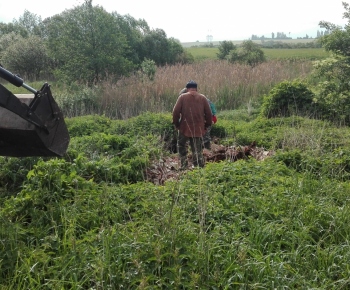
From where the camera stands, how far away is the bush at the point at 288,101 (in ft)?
39.5

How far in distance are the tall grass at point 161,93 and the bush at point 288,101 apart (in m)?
2.21

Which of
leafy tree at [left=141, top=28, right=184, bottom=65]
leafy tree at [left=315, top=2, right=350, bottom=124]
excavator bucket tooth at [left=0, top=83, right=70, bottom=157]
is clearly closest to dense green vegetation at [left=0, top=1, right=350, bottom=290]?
excavator bucket tooth at [left=0, top=83, right=70, bottom=157]

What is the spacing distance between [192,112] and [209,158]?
1.20 metres

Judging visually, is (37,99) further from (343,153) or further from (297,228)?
(343,153)

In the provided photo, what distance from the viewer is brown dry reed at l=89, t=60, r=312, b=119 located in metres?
14.3

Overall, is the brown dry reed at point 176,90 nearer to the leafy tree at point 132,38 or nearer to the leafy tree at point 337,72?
the leafy tree at point 337,72

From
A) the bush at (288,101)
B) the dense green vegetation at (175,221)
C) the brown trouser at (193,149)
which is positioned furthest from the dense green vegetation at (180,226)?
the bush at (288,101)

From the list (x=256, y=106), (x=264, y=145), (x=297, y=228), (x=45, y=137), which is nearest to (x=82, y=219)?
(x=45, y=137)

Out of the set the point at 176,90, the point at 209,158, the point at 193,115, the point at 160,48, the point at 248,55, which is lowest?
the point at 209,158

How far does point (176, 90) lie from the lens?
1498 centimetres

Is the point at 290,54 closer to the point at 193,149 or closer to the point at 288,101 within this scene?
the point at 288,101

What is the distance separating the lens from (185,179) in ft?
18.7

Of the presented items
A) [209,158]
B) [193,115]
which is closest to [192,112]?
[193,115]

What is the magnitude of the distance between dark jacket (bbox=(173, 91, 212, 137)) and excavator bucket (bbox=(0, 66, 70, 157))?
3304mm
